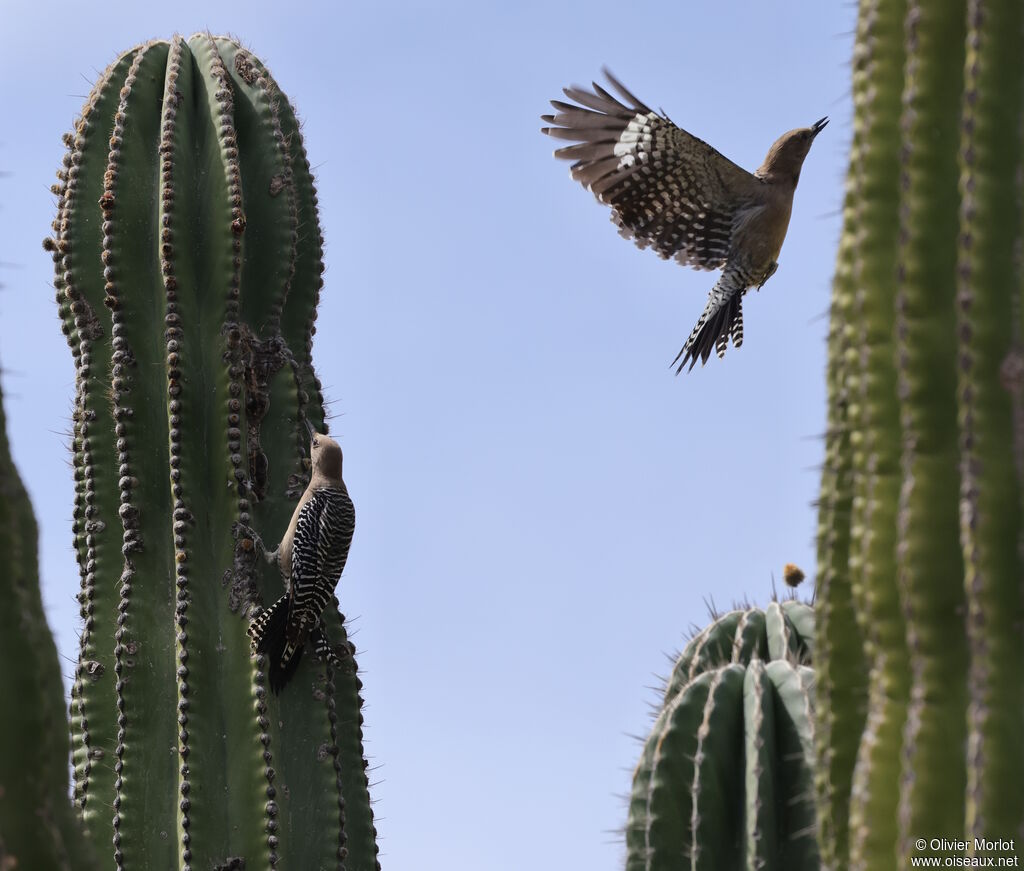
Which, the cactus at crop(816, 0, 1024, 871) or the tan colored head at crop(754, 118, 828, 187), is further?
the tan colored head at crop(754, 118, 828, 187)

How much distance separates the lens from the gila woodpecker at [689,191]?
272 inches

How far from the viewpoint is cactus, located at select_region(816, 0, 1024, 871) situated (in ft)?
7.89

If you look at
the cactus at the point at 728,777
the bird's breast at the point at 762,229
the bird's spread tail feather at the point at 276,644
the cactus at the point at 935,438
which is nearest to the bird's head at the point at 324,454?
the bird's spread tail feather at the point at 276,644

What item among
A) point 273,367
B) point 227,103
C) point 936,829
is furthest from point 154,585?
point 936,829

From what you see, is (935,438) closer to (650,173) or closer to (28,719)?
(28,719)

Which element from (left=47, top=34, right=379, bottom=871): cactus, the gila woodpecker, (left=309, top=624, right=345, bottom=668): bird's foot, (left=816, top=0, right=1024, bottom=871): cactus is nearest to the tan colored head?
the gila woodpecker

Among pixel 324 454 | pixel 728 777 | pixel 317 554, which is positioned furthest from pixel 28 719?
pixel 324 454

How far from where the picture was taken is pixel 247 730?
16.6 feet

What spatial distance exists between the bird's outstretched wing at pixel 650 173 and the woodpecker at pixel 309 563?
2.04 meters

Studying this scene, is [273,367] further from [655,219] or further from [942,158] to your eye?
[942,158]

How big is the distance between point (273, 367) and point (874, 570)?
3264 mm

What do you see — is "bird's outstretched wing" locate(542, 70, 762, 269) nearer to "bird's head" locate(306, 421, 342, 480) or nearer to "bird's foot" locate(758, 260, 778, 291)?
"bird's foot" locate(758, 260, 778, 291)

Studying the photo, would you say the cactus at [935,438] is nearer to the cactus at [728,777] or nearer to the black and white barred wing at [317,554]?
the cactus at [728,777]

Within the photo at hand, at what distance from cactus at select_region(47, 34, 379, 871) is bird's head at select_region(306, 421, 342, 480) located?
70mm
